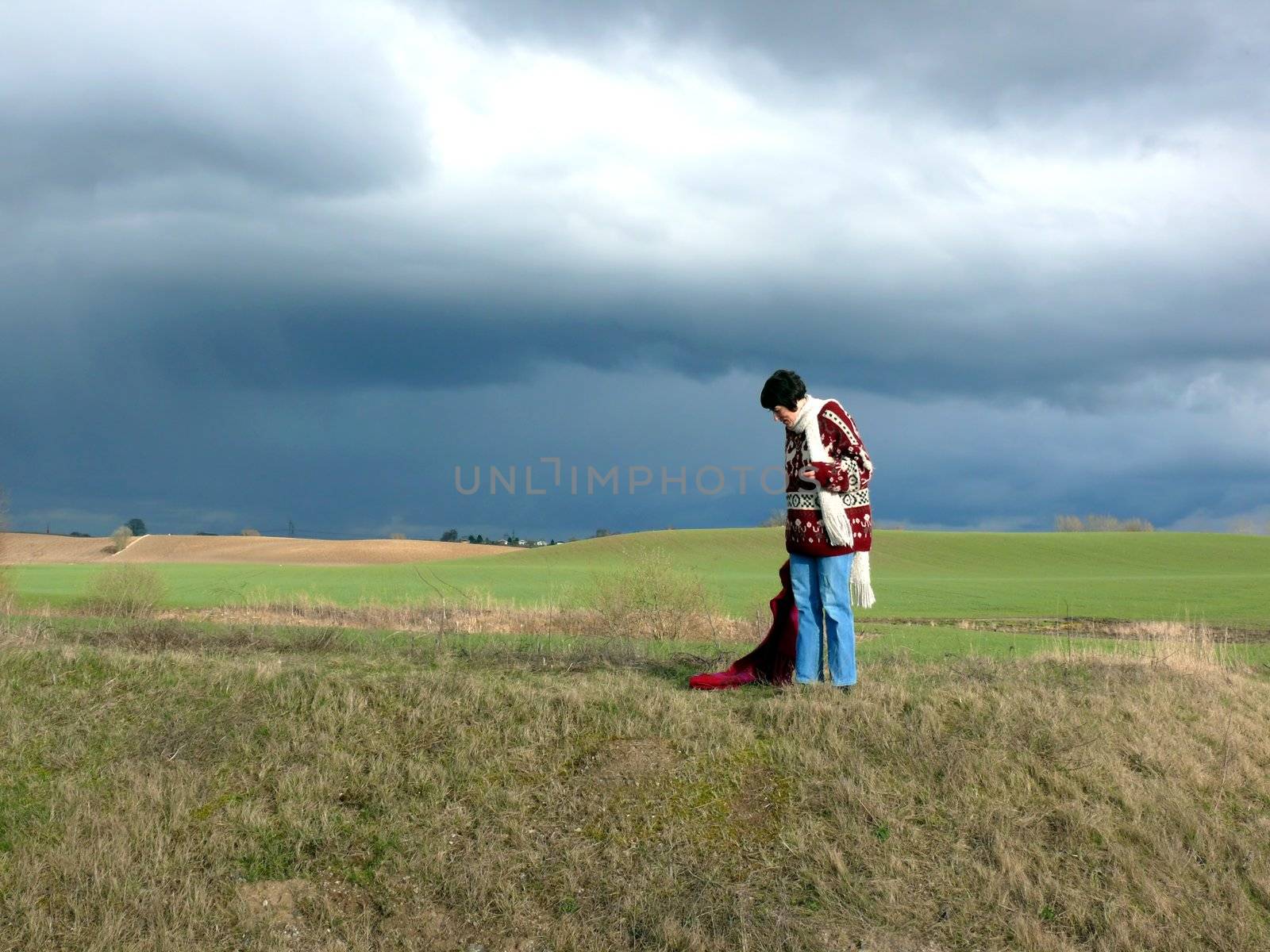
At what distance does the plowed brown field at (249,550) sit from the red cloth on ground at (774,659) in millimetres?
64708

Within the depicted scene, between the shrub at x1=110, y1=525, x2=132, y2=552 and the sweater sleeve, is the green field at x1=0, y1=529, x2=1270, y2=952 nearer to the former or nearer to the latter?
the sweater sleeve

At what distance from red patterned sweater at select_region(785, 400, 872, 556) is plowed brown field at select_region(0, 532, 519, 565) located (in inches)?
2588

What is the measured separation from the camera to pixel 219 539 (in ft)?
301

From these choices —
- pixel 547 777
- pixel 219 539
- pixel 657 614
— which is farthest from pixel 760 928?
pixel 219 539

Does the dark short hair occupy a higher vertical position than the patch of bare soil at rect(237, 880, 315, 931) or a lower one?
higher

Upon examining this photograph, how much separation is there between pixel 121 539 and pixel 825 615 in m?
88.5

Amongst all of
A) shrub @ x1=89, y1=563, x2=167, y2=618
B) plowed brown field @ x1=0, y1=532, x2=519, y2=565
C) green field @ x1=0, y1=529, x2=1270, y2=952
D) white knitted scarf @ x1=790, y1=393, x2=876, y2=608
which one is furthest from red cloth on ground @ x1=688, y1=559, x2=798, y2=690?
plowed brown field @ x1=0, y1=532, x2=519, y2=565

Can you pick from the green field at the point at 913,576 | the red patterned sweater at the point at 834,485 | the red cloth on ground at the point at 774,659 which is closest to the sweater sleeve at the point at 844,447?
the red patterned sweater at the point at 834,485

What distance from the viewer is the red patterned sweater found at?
9820 mm

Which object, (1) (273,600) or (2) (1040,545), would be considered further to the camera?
(2) (1040,545)

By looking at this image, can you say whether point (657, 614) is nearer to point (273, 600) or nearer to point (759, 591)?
point (273, 600)

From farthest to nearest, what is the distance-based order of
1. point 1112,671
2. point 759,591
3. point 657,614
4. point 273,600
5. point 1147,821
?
point 759,591 → point 273,600 → point 657,614 → point 1112,671 → point 1147,821

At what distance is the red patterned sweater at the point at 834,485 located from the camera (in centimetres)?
982

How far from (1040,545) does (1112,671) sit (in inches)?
2320
